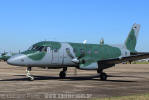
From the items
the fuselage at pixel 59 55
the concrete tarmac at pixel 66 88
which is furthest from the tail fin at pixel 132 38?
the concrete tarmac at pixel 66 88

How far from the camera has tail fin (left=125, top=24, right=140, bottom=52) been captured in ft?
112

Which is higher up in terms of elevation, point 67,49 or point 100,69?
point 67,49

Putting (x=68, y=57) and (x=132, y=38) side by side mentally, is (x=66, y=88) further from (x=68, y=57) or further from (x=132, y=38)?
(x=132, y=38)

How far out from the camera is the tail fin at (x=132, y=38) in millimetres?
34078

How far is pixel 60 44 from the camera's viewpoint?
87.0ft

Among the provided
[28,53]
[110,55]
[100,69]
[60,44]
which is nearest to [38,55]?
[28,53]

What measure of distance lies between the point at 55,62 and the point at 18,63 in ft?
13.0

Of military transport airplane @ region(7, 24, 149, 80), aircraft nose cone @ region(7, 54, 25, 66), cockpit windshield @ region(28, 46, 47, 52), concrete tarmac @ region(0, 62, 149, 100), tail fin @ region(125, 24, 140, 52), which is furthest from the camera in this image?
tail fin @ region(125, 24, 140, 52)

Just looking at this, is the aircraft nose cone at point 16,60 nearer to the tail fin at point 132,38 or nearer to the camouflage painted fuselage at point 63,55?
the camouflage painted fuselage at point 63,55

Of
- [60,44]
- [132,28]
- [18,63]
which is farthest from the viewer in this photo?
[132,28]

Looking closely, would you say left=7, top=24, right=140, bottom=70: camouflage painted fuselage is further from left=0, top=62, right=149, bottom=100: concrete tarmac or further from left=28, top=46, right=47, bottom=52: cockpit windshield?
left=0, top=62, right=149, bottom=100: concrete tarmac

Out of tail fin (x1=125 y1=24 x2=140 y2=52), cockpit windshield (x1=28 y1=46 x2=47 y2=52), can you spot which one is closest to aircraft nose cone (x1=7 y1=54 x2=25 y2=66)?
cockpit windshield (x1=28 y1=46 x2=47 y2=52)

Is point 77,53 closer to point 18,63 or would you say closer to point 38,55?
point 38,55

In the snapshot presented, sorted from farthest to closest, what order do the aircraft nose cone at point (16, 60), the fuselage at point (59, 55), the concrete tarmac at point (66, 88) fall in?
1. the fuselage at point (59, 55)
2. the aircraft nose cone at point (16, 60)
3. the concrete tarmac at point (66, 88)
